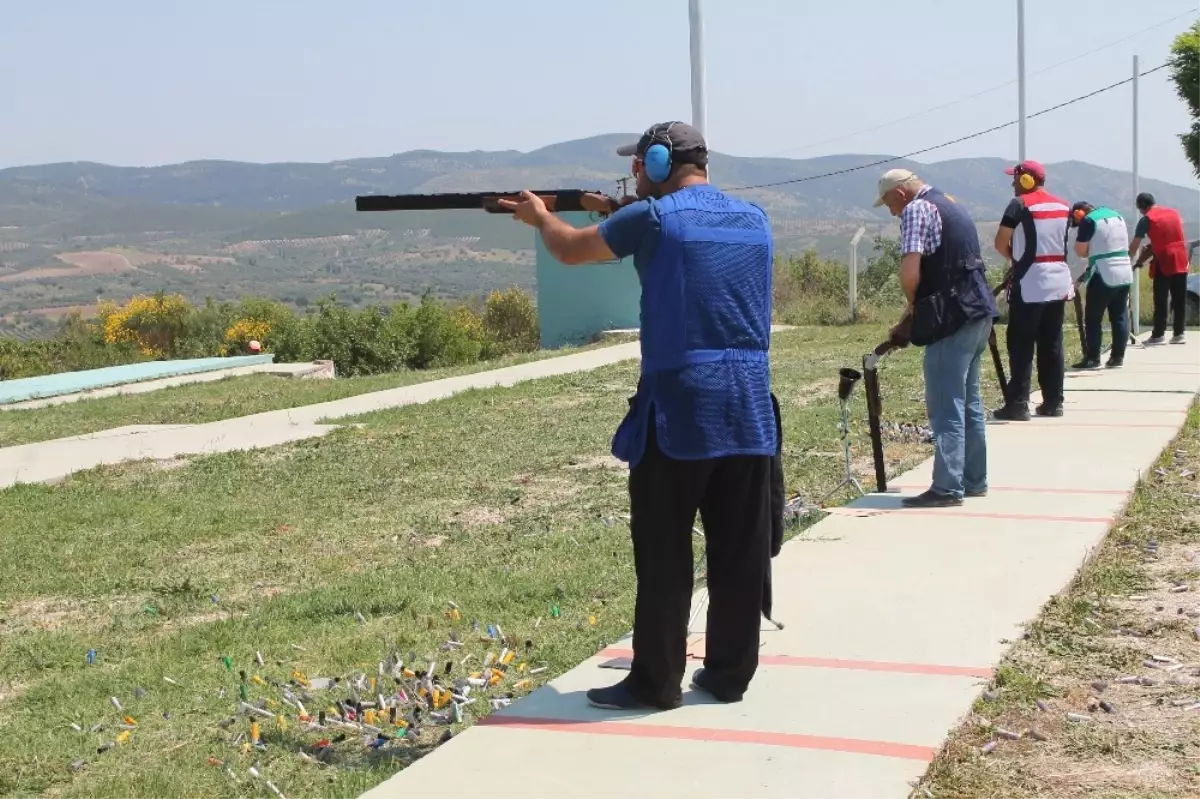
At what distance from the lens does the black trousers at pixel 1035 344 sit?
1127cm

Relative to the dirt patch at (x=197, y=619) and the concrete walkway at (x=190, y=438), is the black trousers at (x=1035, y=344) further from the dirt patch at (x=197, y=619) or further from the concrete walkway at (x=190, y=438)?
the dirt patch at (x=197, y=619)

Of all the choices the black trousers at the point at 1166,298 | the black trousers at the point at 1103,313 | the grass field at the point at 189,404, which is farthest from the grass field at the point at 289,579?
the black trousers at the point at 1166,298

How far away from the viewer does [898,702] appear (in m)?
5.10

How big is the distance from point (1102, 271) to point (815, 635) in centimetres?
1048

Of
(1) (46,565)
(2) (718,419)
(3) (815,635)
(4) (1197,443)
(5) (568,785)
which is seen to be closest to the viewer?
(5) (568,785)

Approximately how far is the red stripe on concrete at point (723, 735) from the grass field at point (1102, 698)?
15 centimetres

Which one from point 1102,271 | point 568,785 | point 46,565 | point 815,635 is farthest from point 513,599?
point 1102,271

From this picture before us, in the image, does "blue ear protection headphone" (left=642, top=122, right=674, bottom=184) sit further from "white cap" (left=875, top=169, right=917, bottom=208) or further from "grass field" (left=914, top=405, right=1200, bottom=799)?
"white cap" (left=875, top=169, right=917, bottom=208)

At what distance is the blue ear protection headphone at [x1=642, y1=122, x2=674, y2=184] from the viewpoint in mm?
5027

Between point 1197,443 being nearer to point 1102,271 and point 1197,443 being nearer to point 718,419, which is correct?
point 1102,271

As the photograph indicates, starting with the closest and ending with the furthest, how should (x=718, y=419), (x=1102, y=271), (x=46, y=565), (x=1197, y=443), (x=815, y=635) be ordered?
1. (x=718, y=419)
2. (x=815, y=635)
3. (x=46, y=565)
4. (x=1197, y=443)
5. (x=1102, y=271)

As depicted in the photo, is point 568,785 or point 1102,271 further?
point 1102,271

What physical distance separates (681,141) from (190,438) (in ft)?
33.1

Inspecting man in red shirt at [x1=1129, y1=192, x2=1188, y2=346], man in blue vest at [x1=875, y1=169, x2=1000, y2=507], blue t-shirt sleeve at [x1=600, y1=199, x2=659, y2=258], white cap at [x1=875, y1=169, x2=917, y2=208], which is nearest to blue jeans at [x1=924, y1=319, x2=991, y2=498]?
man in blue vest at [x1=875, y1=169, x2=1000, y2=507]
